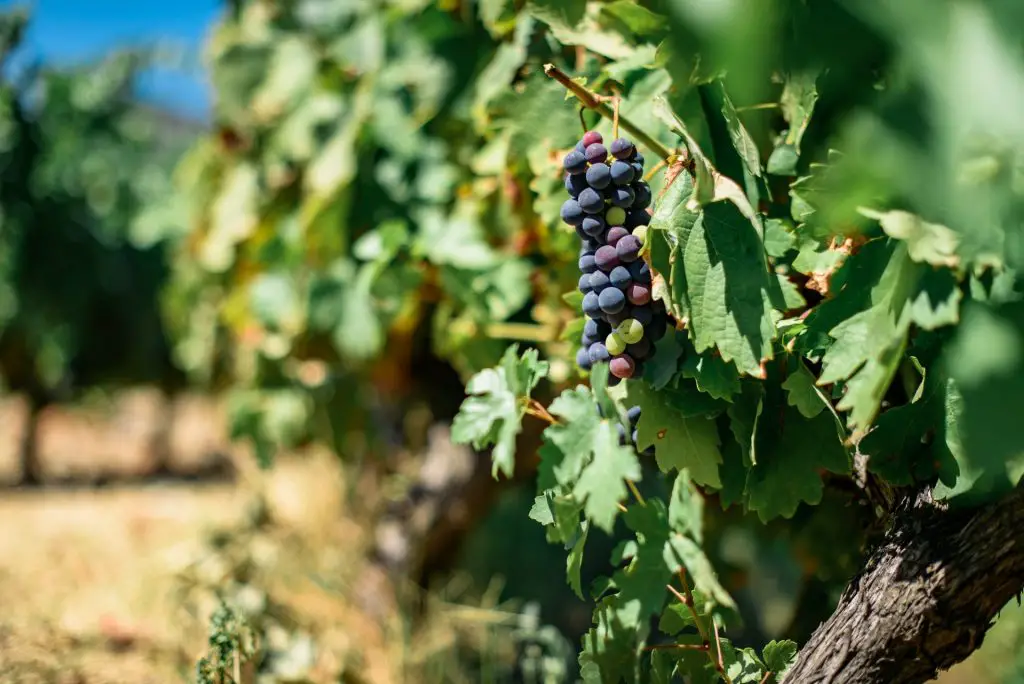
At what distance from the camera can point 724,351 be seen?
3.75 ft

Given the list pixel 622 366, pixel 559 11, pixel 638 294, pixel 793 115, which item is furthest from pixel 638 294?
pixel 559 11

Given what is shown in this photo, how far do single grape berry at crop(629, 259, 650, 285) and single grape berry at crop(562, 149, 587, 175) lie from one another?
0.15m

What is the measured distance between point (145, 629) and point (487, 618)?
4.24 feet

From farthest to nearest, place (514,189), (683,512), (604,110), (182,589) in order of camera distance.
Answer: (182,589), (514,189), (683,512), (604,110)

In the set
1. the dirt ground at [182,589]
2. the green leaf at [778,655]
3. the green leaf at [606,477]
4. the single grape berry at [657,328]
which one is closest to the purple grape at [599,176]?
the single grape berry at [657,328]

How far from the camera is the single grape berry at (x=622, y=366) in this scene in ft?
4.06

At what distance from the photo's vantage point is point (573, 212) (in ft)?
4.10

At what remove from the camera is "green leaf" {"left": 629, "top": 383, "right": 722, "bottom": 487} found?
1303 millimetres

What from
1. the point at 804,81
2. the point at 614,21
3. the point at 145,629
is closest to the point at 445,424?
the point at 145,629

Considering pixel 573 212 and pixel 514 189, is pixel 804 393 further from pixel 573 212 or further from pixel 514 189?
pixel 514 189

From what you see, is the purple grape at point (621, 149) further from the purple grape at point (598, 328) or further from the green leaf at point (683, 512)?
the green leaf at point (683, 512)

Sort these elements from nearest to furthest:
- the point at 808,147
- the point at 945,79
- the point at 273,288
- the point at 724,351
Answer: the point at 945,79 < the point at 724,351 < the point at 808,147 < the point at 273,288

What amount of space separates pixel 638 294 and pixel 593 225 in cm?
11

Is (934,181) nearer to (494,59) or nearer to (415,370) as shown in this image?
(494,59)
